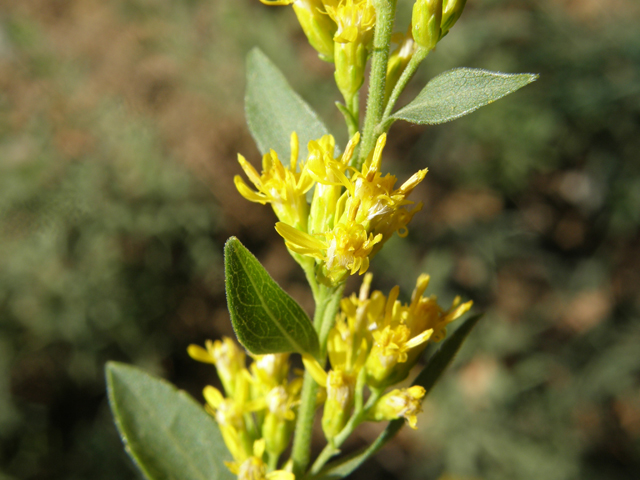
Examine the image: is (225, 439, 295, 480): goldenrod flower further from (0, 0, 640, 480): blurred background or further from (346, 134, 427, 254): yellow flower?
(0, 0, 640, 480): blurred background

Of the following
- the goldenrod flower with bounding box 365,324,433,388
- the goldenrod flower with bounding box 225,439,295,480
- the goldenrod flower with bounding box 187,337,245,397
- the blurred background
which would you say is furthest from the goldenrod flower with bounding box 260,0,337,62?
the blurred background

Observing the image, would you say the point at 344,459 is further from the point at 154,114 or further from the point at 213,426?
the point at 154,114

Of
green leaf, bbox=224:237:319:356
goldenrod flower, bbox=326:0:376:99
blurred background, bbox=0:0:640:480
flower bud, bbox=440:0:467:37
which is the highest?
goldenrod flower, bbox=326:0:376:99

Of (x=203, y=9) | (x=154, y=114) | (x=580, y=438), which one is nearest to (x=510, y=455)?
(x=580, y=438)

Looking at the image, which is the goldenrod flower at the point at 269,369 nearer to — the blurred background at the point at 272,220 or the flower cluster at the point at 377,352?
the flower cluster at the point at 377,352

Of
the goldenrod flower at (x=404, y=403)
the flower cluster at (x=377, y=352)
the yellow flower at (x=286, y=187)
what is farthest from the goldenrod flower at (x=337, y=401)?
the yellow flower at (x=286, y=187)
